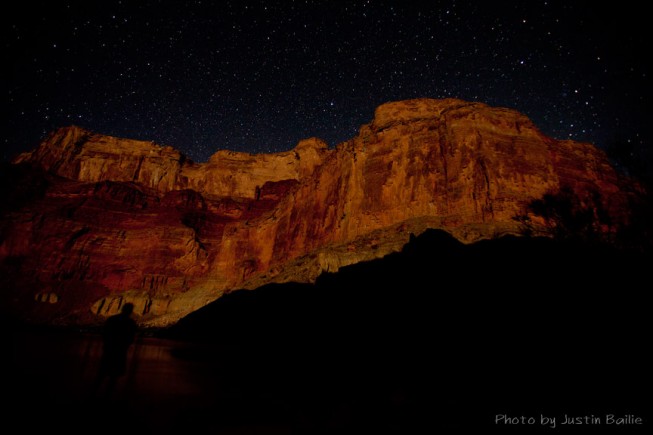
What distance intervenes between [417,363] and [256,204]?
80.8 meters

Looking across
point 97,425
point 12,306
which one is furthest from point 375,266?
point 12,306

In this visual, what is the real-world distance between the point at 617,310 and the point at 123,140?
368 feet

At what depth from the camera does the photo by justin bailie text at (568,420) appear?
514cm

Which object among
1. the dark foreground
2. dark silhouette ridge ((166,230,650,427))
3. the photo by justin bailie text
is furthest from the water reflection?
the photo by justin bailie text

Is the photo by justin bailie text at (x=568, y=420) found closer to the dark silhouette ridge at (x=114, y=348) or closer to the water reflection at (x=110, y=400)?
the water reflection at (x=110, y=400)

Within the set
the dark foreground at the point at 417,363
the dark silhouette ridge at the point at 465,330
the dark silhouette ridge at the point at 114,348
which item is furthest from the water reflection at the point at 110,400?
the dark silhouette ridge at the point at 465,330

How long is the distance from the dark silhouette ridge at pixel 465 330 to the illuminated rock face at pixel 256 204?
501cm

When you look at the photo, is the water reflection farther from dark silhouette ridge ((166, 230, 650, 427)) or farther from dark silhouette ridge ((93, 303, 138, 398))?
dark silhouette ridge ((166, 230, 650, 427))

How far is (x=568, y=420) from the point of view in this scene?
17.4ft

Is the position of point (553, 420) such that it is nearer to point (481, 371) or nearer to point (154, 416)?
point (481, 371)

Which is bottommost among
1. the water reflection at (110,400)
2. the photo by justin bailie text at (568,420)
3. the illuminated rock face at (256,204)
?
the water reflection at (110,400)

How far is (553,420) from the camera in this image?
17.2 ft

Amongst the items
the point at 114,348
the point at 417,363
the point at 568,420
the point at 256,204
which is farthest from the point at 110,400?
the point at 256,204

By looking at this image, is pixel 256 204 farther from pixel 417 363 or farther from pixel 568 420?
pixel 568 420
